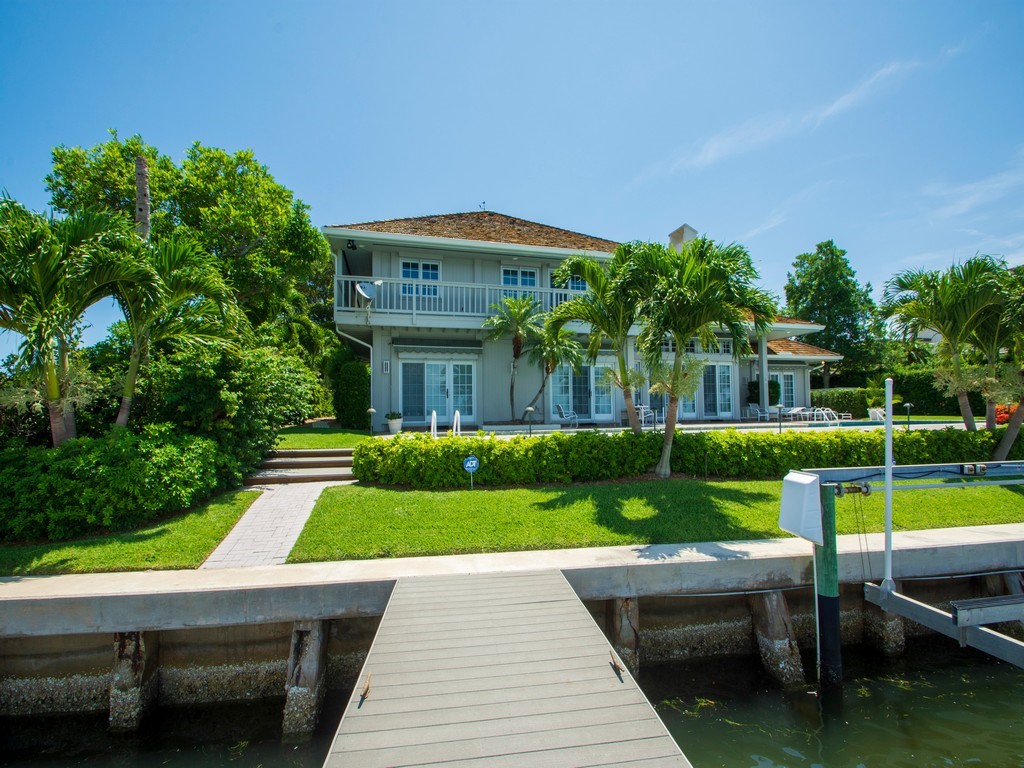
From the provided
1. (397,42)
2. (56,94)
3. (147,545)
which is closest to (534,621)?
(147,545)

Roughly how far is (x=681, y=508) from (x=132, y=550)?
7.39 metres

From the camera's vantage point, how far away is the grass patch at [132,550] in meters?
5.37

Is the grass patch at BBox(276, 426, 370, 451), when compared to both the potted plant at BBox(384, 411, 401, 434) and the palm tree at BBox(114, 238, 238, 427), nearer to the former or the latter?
the potted plant at BBox(384, 411, 401, 434)

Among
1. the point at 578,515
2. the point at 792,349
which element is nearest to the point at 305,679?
the point at 578,515

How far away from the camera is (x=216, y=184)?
635 inches

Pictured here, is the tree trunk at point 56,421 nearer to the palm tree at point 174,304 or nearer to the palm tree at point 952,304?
the palm tree at point 174,304

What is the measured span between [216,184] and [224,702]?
1672 cm

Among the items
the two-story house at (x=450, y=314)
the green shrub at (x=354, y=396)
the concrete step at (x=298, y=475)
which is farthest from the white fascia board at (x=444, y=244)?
the concrete step at (x=298, y=475)

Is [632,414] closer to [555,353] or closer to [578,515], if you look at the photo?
[578,515]

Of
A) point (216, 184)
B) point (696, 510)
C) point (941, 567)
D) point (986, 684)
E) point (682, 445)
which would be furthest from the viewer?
point (216, 184)

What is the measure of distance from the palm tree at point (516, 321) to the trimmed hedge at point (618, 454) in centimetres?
538

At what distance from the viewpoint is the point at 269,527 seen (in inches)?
267

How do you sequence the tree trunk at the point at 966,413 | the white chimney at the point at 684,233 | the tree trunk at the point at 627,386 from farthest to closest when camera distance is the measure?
the white chimney at the point at 684,233 < the tree trunk at the point at 966,413 < the tree trunk at the point at 627,386

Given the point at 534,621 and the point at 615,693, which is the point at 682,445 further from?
the point at 615,693
